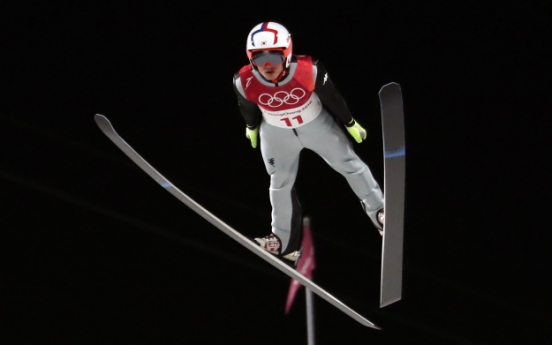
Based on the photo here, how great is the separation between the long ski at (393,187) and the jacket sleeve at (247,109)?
1.63 ft

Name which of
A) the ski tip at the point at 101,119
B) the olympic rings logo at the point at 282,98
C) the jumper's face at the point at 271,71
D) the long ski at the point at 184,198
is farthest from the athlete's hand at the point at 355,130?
the ski tip at the point at 101,119

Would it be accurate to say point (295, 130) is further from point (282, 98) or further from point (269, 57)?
point (269, 57)

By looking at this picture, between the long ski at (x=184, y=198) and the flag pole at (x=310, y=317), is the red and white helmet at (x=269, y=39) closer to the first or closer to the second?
the long ski at (x=184, y=198)

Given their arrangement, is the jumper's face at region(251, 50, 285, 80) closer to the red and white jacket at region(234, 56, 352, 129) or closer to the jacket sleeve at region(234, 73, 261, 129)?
the red and white jacket at region(234, 56, 352, 129)

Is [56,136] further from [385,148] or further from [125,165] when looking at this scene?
[385,148]

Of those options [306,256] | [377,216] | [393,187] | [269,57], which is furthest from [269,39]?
[306,256]

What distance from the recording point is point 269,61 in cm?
315

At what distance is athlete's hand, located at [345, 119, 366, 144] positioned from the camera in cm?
340

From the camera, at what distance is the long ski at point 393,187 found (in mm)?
3057

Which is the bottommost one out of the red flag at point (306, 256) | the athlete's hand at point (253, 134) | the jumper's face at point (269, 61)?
the red flag at point (306, 256)

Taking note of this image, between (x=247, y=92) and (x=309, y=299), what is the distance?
3.79 feet


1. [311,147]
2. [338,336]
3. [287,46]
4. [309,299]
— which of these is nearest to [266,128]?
[311,147]

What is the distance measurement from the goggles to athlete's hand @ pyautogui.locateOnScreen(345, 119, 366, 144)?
1.28ft

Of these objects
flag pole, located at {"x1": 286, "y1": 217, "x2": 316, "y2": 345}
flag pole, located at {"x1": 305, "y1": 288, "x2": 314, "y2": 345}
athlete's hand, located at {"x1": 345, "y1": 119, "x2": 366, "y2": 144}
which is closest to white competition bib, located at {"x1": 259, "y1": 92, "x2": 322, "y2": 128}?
athlete's hand, located at {"x1": 345, "y1": 119, "x2": 366, "y2": 144}
